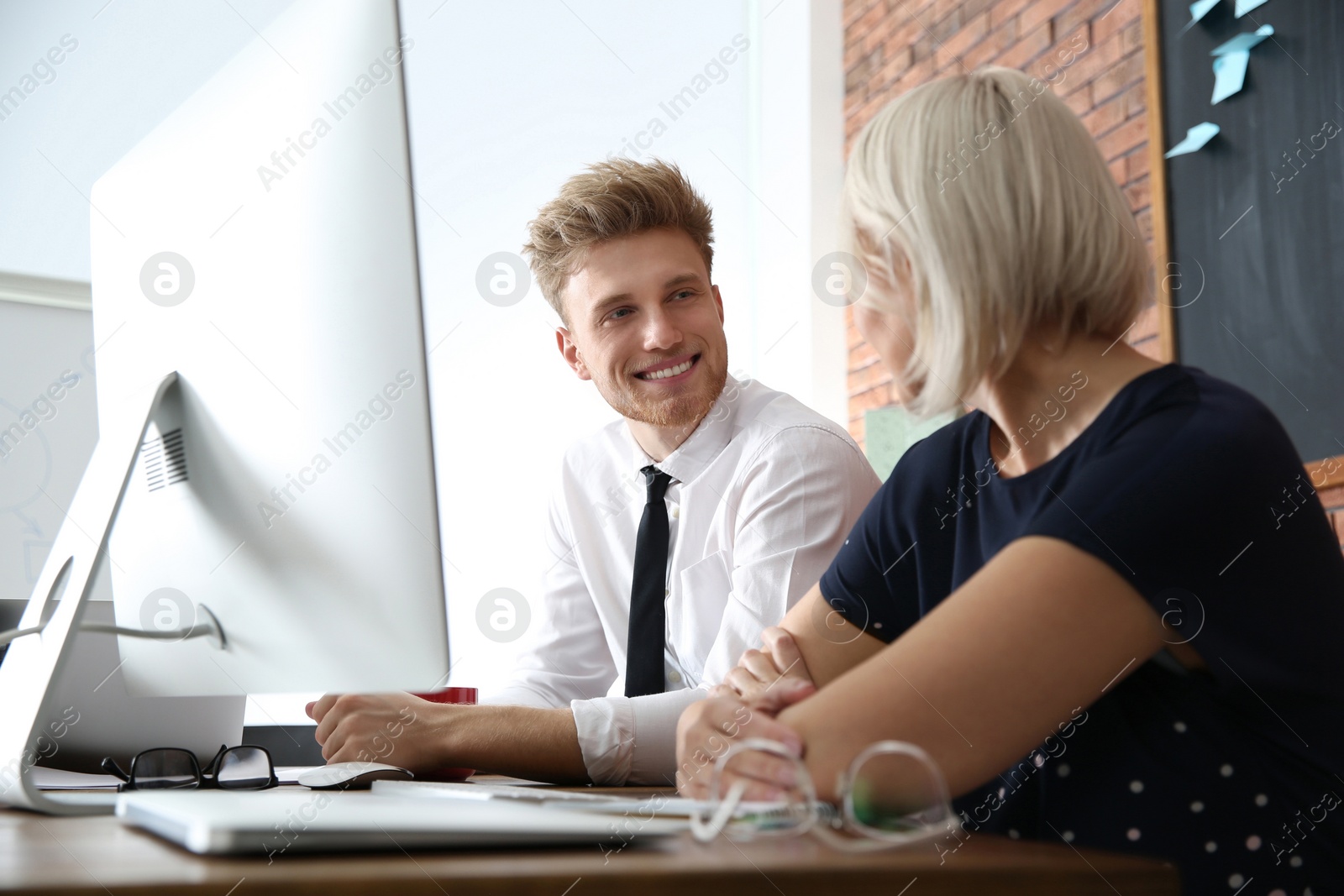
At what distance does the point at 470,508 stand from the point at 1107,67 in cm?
214

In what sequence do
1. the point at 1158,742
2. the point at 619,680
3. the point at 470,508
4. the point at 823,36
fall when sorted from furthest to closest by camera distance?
the point at 823,36, the point at 470,508, the point at 619,680, the point at 1158,742

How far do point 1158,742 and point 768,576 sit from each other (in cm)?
71

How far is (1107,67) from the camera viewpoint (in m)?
2.66

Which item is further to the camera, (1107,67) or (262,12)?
(262,12)

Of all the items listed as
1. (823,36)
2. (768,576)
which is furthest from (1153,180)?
(823,36)

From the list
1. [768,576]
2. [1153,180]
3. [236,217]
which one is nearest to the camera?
[236,217]

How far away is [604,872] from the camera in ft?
1.36

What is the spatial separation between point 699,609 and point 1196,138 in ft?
5.20

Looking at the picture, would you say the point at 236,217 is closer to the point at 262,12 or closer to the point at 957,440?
the point at 957,440

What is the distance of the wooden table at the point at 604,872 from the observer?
1.29 feet

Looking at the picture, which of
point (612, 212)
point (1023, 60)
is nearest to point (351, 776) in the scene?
point (612, 212)

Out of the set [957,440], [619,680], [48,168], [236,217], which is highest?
[48,168]

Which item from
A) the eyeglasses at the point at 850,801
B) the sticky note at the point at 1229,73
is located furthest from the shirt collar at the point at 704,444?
the sticky note at the point at 1229,73

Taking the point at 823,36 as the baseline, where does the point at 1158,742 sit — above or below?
below
